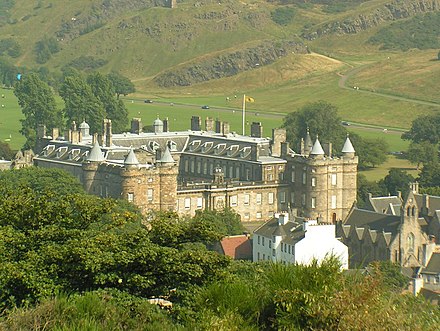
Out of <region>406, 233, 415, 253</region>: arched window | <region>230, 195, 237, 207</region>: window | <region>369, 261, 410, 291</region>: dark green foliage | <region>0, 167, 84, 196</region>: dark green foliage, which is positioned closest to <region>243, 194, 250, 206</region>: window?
<region>230, 195, 237, 207</region>: window

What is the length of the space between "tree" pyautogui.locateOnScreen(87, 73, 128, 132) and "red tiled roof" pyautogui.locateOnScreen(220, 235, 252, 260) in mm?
65992

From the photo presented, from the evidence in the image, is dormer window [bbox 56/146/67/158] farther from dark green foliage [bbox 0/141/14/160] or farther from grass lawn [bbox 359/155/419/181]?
grass lawn [bbox 359/155/419/181]

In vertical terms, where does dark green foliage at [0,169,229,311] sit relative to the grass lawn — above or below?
above


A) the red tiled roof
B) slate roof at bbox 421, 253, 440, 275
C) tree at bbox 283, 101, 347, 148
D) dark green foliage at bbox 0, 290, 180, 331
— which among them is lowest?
slate roof at bbox 421, 253, 440, 275

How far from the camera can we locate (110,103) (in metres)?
170

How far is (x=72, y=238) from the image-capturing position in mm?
47594

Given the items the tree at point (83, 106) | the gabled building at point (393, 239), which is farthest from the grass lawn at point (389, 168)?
the gabled building at point (393, 239)

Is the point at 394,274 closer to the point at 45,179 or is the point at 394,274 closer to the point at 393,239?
→ the point at 393,239

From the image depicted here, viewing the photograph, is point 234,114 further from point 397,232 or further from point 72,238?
point 72,238

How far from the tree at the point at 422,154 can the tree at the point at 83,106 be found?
3058 cm

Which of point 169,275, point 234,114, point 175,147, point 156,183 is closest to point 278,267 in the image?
point 169,275

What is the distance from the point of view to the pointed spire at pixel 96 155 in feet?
381

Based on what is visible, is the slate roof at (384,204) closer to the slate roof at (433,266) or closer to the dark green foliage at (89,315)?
the slate roof at (433,266)

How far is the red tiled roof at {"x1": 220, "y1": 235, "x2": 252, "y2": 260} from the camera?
312ft
